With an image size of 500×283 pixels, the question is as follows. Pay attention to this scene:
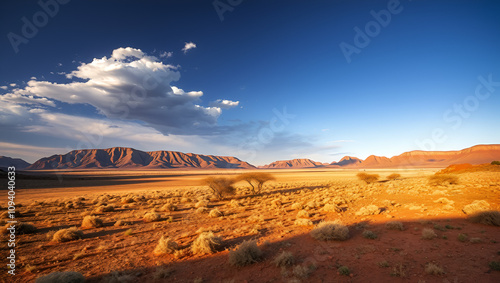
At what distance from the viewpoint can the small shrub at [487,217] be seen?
8272mm

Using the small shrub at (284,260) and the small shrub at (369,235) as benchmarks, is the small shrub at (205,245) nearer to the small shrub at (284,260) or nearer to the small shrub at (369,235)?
the small shrub at (284,260)

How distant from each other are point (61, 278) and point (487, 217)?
16028mm

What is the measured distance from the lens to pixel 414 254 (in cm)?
Result: 641

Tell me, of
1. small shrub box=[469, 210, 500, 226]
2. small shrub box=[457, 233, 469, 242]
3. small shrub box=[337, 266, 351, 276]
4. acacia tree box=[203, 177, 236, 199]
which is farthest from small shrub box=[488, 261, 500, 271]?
acacia tree box=[203, 177, 236, 199]

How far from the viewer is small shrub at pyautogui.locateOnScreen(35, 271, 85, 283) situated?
5.11m

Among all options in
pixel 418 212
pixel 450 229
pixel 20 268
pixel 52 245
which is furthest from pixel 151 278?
pixel 418 212

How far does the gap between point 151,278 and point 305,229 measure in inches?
280

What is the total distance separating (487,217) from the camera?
333 inches

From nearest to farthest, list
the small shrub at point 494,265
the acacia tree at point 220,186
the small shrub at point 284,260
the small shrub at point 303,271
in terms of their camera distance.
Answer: the small shrub at point 494,265 → the small shrub at point 303,271 → the small shrub at point 284,260 → the acacia tree at point 220,186

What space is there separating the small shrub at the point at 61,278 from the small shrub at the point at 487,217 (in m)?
15.6

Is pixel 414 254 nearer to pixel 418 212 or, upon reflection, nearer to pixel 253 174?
pixel 418 212

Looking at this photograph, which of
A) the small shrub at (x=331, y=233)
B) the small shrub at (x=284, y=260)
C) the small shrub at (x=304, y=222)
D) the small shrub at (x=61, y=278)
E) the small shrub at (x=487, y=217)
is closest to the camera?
the small shrub at (x=61, y=278)

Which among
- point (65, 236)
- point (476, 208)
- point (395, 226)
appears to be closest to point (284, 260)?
point (395, 226)

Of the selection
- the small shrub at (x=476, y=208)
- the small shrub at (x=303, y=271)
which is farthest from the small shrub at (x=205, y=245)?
the small shrub at (x=476, y=208)
